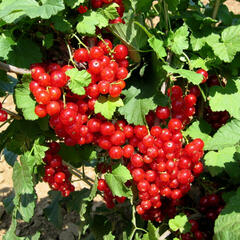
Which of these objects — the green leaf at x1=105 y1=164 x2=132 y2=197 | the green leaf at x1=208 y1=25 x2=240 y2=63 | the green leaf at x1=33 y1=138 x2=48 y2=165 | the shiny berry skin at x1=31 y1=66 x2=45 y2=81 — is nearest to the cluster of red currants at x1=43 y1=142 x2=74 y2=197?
the green leaf at x1=33 y1=138 x2=48 y2=165

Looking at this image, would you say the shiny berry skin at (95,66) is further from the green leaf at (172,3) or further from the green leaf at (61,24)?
the green leaf at (172,3)

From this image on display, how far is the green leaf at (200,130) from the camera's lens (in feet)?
4.61

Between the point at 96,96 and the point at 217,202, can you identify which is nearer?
the point at 96,96

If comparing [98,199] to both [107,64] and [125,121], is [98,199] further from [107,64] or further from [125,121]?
[107,64]

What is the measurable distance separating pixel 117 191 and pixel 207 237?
22.8 inches

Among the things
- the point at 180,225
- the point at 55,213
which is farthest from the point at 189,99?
the point at 55,213

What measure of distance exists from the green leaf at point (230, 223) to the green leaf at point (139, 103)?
0.42 metres

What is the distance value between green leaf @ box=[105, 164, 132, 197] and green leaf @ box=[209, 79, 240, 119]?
1.41ft

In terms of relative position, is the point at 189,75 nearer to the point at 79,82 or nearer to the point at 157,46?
the point at 157,46

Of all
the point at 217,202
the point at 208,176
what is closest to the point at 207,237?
the point at 217,202

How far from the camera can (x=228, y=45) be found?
1200mm

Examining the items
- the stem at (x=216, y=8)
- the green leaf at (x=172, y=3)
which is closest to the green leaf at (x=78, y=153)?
the green leaf at (x=172, y=3)

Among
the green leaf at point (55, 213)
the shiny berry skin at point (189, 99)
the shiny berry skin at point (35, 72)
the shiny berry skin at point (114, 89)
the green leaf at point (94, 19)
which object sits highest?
the green leaf at point (94, 19)

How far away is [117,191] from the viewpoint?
1312 millimetres
